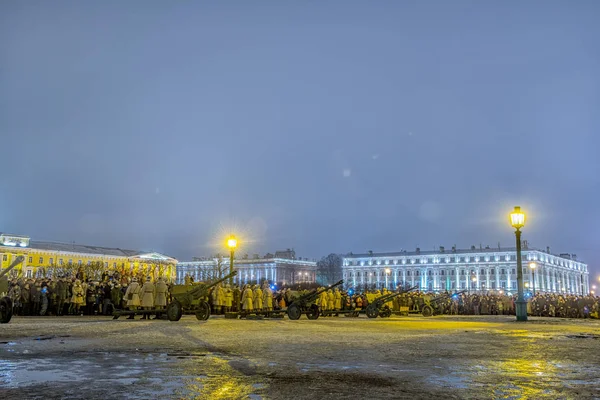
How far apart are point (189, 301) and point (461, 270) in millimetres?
161048

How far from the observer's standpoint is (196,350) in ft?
38.0

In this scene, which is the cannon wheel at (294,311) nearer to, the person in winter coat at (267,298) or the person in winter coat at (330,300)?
the person in winter coat at (267,298)

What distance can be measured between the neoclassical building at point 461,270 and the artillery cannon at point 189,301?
13775cm

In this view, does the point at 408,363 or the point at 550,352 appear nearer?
the point at 408,363

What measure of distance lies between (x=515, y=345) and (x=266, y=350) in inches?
227

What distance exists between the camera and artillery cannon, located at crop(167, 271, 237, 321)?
81.3 feet

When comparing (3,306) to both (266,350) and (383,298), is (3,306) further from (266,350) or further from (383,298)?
(383,298)

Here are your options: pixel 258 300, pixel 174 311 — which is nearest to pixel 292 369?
pixel 174 311

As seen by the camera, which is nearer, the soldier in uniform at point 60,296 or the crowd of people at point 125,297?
the crowd of people at point 125,297

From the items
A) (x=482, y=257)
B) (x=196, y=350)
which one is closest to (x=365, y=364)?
(x=196, y=350)

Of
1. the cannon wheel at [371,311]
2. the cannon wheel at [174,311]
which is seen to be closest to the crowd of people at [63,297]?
the cannon wheel at [174,311]

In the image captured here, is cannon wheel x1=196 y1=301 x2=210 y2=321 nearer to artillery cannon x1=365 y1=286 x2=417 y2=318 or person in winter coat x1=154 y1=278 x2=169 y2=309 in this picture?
person in winter coat x1=154 y1=278 x2=169 y2=309

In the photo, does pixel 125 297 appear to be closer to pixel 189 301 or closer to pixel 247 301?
pixel 189 301

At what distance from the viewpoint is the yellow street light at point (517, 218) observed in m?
27.8
